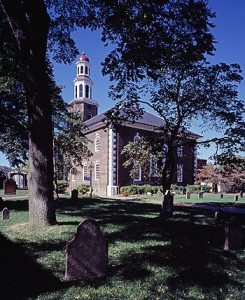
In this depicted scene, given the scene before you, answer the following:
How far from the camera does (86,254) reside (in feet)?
19.4

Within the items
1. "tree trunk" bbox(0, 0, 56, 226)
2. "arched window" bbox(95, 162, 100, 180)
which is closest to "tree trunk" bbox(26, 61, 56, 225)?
"tree trunk" bbox(0, 0, 56, 226)

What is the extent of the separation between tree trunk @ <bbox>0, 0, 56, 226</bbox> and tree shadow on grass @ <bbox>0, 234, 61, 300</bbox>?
2903mm

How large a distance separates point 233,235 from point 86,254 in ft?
15.5

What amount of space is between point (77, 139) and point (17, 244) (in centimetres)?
1766

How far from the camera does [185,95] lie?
47.4 ft

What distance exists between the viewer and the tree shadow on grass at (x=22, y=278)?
16.4 ft

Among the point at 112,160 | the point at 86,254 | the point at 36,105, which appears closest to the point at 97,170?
the point at 112,160

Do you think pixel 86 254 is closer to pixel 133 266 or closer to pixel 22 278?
pixel 133 266

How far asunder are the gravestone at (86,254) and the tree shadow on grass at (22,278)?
0.45m

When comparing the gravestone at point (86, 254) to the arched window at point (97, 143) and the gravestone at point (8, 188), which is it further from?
the arched window at point (97, 143)

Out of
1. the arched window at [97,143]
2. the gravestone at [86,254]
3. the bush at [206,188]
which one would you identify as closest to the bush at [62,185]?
the arched window at [97,143]

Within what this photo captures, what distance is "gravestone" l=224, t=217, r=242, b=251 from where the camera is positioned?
8039mm

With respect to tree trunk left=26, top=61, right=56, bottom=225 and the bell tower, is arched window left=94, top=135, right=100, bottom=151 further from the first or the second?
tree trunk left=26, top=61, right=56, bottom=225

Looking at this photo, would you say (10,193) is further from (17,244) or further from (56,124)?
(17,244)
